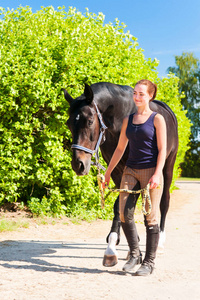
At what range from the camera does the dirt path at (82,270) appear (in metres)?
3.53

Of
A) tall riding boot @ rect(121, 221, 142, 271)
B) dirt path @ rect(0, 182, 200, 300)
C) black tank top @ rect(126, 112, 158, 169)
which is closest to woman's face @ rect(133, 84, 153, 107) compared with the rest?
black tank top @ rect(126, 112, 158, 169)

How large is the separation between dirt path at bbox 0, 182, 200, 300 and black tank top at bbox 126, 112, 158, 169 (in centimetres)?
117

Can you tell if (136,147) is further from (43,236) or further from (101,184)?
(43,236)

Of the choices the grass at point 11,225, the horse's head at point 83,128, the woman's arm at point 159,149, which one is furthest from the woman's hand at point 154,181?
the grass at point 11,225

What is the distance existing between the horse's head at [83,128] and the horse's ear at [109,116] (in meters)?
0.39

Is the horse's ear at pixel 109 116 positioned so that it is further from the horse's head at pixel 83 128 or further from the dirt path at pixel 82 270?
the dirt path at pixel 82 270

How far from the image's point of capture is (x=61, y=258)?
4969mm

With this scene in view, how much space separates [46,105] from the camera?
319 inches

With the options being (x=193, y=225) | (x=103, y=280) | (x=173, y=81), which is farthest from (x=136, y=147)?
(x=173, y=81)

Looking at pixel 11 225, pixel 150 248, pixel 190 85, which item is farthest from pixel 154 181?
pixel 190 85

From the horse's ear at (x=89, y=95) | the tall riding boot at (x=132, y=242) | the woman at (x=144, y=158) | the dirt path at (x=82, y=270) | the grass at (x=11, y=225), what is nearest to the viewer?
the dirt path at (x=82, y=270)

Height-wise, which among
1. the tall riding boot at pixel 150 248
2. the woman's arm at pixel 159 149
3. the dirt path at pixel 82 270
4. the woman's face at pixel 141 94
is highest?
the woman's face at pixel 141 94

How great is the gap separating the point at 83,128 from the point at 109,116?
2.23 feet

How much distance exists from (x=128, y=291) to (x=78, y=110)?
1.92 metres
